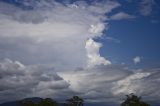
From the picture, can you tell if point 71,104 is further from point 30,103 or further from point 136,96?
point 136,96

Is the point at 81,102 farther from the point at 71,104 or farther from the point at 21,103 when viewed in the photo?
the point at 21,103

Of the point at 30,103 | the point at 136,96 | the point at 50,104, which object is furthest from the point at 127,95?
the point at 30,103

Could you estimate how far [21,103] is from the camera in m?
181

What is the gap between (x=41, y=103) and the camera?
172 meters

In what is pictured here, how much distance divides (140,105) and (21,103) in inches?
2606

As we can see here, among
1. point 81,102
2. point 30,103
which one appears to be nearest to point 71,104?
point 81,102

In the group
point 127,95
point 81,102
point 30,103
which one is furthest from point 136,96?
point 30,103

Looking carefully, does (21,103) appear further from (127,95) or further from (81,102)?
(127,95)

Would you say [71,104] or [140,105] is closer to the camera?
[140,105]

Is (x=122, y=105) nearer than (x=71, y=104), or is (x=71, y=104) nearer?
(x=122, y=105)

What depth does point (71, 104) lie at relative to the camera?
174750 millimetres

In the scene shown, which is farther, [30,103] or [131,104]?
[30,103]

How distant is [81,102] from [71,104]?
555 cm

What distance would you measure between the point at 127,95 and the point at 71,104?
32603 millimetres
